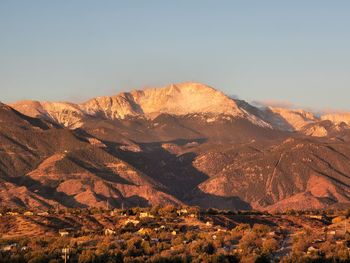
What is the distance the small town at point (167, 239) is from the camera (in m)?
112

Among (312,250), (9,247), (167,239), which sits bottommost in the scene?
(9,247)

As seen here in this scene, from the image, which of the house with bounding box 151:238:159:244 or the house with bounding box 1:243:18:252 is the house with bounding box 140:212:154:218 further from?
the house with bounding box 1:243:18:252

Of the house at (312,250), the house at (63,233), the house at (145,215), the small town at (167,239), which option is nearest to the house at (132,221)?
the small town at (167,239)

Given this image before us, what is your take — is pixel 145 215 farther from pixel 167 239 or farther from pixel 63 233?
pixel 167 239

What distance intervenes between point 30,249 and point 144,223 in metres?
50.4

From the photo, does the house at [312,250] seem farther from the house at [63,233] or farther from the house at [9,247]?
the house at [63,233]

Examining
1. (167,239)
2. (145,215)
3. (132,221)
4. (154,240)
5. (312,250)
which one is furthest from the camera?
(145,215)

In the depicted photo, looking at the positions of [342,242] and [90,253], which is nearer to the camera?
[90,253]

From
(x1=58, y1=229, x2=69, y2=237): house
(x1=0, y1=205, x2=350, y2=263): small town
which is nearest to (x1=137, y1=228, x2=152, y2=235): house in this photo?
(x1=0, y1=205, x2=350, y2=263): small town

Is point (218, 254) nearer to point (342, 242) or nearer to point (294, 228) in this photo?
point (342, 242)

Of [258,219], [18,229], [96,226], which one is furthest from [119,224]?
[258,219]

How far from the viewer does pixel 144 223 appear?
167250 millimetres

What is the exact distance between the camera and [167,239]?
13838cm

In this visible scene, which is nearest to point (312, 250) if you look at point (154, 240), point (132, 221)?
point (154, 240)
